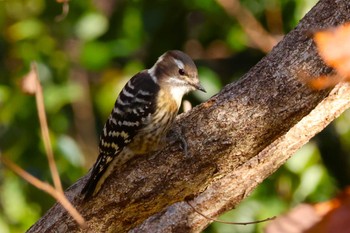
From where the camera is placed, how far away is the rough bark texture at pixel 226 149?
3.07 m

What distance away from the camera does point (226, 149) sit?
3229 mm

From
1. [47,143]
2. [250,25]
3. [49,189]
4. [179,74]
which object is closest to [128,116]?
[179,74]

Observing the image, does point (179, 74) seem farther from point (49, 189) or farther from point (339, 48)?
point (339, 48)

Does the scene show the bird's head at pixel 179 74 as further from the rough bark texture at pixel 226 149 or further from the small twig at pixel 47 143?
the small twig at pixel 47 143

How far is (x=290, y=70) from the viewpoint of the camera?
306cm

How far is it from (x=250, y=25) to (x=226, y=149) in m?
2.14

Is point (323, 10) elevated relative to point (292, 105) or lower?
elevated

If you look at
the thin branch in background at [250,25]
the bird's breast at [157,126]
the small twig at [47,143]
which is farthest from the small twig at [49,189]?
the thin branch in background at [250,25]

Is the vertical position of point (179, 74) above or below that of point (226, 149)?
above

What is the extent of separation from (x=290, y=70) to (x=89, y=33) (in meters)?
2.77

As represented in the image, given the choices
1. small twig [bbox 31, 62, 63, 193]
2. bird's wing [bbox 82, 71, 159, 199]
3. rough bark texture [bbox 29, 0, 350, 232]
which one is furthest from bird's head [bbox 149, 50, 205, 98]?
small twig [bbox 31, 62, 63, 193]

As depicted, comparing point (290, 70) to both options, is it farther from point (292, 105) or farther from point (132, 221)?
point (132, 221)

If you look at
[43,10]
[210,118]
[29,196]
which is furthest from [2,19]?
[210,118]

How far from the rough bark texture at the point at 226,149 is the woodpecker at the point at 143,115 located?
0.12 m
